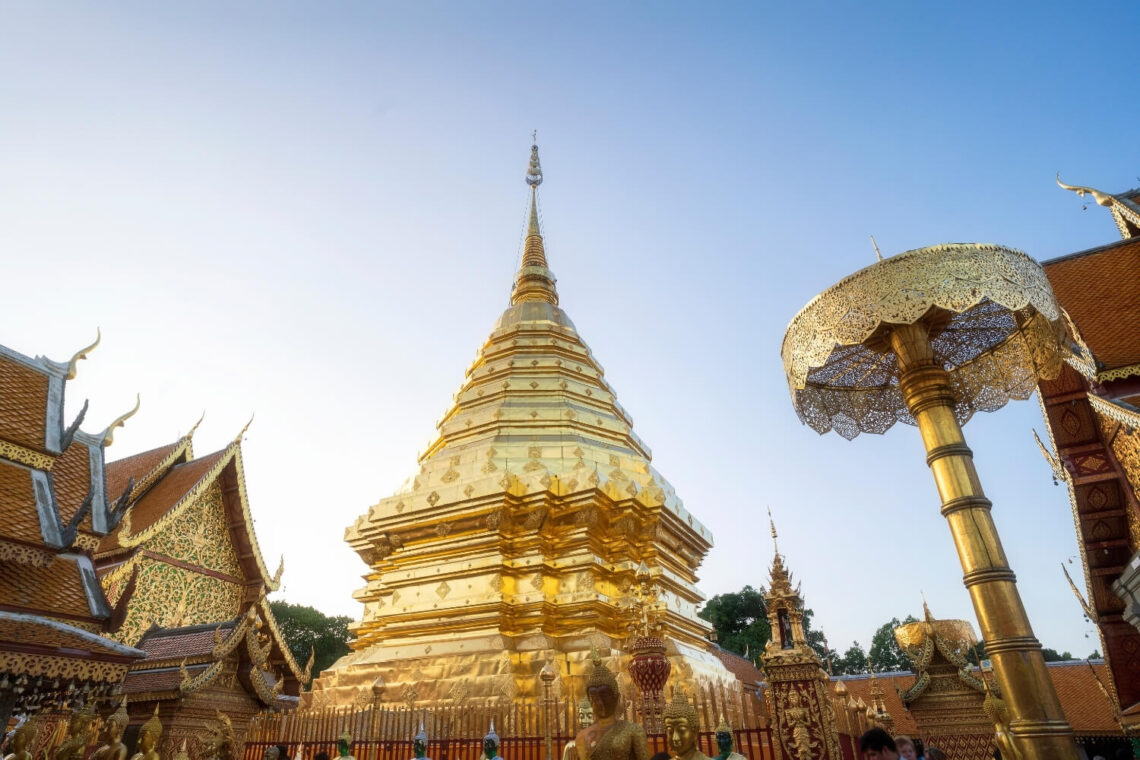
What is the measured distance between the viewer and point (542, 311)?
14.9m

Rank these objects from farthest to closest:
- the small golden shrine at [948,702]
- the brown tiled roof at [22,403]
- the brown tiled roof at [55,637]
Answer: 1. the small golden shrine at [948,702]
2. the brown tiled roof at [22,403]
3. the brown tiled roof at [55,637]

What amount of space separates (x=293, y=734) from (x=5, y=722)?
2.30m

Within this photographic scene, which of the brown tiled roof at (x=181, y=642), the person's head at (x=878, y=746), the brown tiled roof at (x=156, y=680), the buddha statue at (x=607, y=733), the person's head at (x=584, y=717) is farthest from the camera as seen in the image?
the brown tiled roof at (x=181, y=642)

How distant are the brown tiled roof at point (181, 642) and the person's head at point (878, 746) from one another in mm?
6665

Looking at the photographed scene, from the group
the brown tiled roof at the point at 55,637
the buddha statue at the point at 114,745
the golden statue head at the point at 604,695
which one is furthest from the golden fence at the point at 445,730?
the golden statue head at the point at 604,695

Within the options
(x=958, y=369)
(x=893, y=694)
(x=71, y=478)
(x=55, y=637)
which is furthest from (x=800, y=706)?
(x=893, y=694)

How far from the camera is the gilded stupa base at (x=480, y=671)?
812 centimetres

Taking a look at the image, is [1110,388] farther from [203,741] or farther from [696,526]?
[203,741]

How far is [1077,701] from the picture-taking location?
1527cm

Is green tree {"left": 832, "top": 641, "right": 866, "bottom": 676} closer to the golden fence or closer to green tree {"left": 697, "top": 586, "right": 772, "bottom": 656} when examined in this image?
green tree {"left": 697, "top": 586, "right": 772, "bottom": 656}

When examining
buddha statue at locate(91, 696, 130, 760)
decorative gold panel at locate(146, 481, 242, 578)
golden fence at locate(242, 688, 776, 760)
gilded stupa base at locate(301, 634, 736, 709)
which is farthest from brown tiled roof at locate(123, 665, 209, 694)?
decorative gold panel at locate(146, 481, 242, 578)

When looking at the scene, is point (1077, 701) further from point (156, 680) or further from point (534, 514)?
point (156, 680)

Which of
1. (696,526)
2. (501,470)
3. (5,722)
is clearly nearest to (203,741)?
(5,722)

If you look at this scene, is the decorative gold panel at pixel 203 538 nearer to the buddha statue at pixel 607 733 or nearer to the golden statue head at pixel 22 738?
the golden statue head at pixel 22 738
